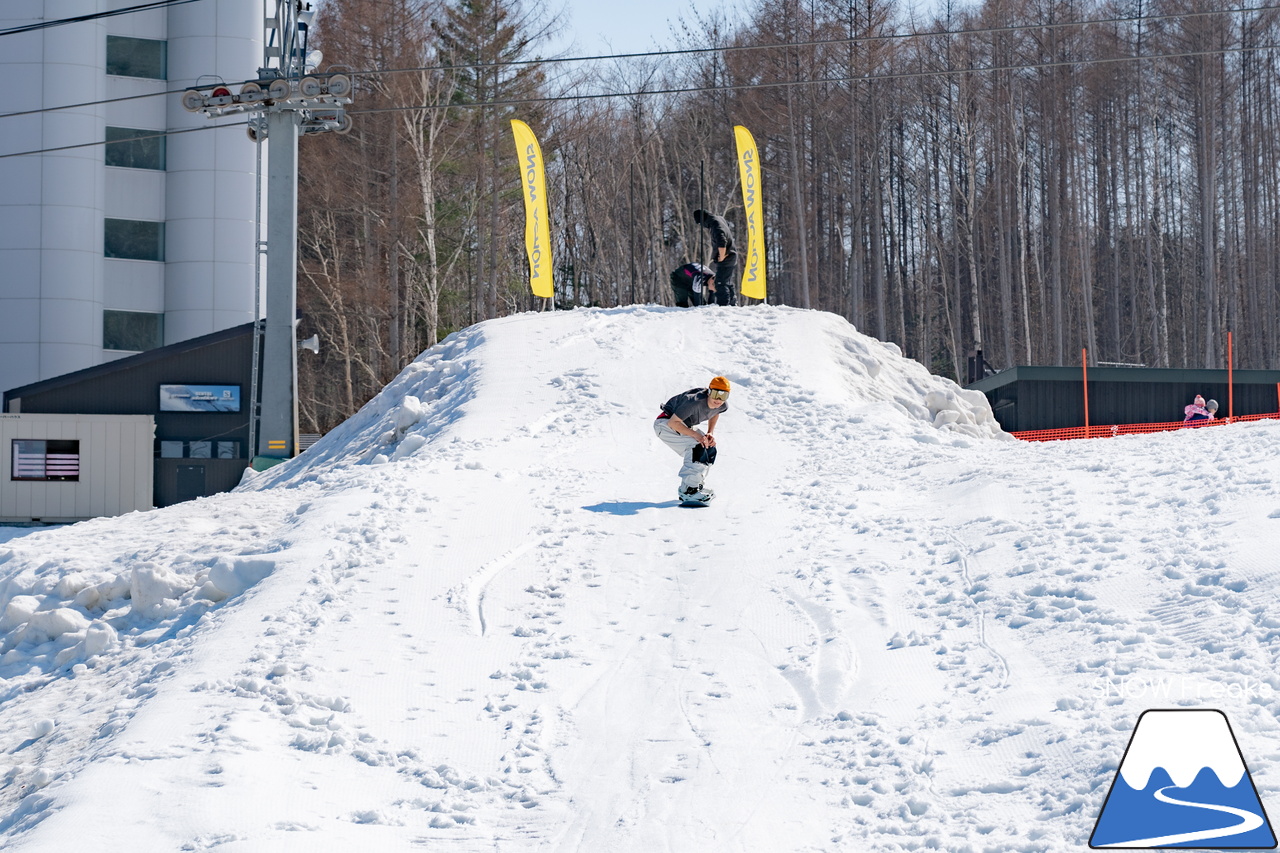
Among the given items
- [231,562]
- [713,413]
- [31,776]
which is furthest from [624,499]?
[31,776]

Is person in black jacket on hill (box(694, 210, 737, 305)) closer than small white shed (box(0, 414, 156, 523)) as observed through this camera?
Yes

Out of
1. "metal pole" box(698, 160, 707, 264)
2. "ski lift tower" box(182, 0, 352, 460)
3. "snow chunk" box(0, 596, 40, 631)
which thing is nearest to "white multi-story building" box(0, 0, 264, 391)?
"metal pole" box(698, 160, 707, 264)

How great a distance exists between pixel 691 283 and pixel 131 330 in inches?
909

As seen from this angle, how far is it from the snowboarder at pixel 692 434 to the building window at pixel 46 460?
62.5 feet

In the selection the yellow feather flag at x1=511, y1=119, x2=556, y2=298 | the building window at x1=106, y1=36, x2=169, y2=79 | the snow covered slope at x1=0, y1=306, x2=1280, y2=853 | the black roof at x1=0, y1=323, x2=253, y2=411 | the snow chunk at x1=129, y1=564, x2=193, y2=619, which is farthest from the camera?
the building window at x1=106, y1=36, x2=169, y2=79

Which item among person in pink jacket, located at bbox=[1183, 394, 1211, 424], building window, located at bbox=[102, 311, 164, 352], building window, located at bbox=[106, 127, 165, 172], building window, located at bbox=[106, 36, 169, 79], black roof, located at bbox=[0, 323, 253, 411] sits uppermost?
building window, located at bbox=[106, 36, 169, 79]

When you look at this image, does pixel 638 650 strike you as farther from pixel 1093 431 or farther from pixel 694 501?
pixel 1093 431

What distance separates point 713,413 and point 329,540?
391 centimetres

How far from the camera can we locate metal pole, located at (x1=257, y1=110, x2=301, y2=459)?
17.4 meters

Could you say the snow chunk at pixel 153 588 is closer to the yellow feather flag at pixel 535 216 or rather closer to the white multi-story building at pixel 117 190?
the yellow feather flag at pixel 535 216

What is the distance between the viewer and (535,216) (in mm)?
21609

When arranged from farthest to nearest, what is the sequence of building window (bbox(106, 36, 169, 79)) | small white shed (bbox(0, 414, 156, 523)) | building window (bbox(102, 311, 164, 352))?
building window (bbox(106, 36, 169, 79)) → building window (bbox(102, 311, 164, 352)) → small white shed (bbox(0, 414, 156, 523))

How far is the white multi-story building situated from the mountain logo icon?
35155 mm

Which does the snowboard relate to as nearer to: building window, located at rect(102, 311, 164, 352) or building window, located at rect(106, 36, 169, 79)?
building window, located at rect(102, 311, 164, 352)
